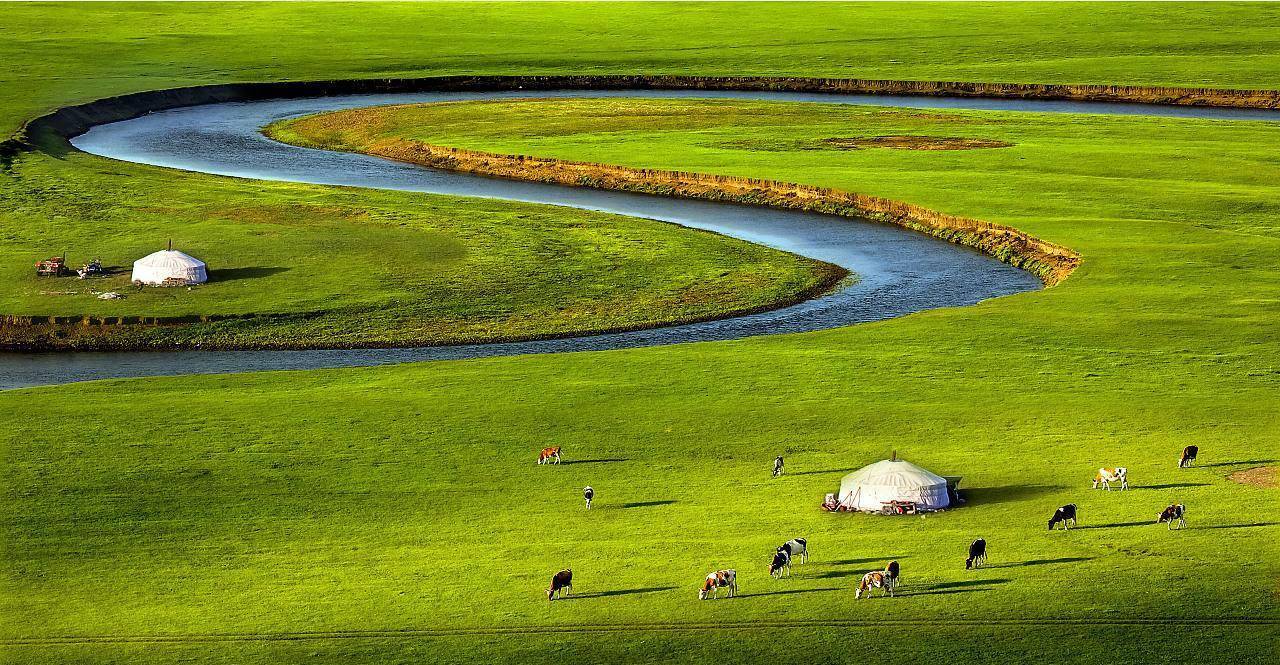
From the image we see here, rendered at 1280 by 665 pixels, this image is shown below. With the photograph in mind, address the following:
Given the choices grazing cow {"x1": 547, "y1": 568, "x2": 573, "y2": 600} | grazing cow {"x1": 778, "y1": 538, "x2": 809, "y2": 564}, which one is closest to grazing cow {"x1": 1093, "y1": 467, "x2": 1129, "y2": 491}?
grazing cow {"x1": 778, "y1": 538, "x2": 809, "y2": 564}

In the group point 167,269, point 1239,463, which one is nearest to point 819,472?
point 1239,463

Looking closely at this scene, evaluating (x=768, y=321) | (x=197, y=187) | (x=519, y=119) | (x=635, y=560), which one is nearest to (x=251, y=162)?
(x=197, y=187)

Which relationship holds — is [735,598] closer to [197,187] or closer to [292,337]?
[292,337]

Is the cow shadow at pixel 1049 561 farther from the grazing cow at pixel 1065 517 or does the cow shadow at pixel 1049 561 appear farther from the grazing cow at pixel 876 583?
the grazing cow at pixel 876 583

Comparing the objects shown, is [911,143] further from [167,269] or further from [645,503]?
[645,503]

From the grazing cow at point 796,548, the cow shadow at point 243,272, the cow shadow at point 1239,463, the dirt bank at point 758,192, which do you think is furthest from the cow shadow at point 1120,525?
the cow shadow at point 243,272

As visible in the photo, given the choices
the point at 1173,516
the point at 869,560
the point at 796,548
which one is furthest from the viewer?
the point at 1173,516
